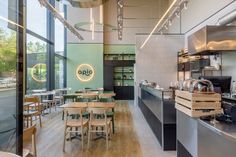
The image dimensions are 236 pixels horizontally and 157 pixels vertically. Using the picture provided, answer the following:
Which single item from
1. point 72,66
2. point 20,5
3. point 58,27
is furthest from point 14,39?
point 72,66

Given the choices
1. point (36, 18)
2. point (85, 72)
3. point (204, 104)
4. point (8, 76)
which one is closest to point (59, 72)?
point (85, 72)

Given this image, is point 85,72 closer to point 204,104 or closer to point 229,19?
point 229,19

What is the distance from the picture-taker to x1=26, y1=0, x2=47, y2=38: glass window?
8812mm

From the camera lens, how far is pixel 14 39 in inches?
148

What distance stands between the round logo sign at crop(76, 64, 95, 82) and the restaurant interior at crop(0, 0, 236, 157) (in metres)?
0.06

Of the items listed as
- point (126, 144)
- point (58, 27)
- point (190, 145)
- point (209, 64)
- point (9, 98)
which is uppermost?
point (58, 27)

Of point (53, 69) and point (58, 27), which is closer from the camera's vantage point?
point (53, 69)

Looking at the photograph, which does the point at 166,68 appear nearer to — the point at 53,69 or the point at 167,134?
the point at 53,69

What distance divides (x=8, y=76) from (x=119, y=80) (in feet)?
39.0

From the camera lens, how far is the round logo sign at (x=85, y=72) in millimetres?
15203

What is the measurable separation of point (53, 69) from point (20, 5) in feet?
28.3

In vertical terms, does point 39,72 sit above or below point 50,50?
below

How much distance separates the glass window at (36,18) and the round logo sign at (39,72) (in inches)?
54.1

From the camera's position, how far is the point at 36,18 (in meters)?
9.77
